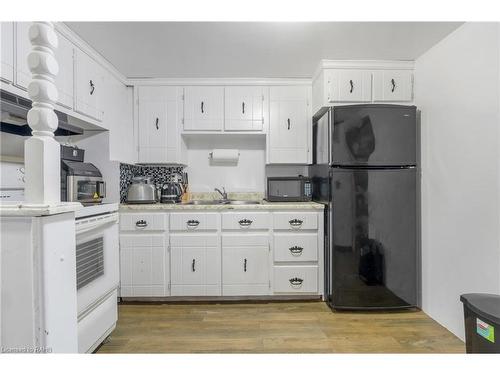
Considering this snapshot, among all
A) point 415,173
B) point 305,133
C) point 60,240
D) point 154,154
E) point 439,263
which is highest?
point 305,133

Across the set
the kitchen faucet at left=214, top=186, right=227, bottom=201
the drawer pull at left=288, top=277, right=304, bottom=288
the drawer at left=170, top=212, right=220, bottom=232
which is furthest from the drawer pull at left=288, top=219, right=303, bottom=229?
the kitchen faucet at left=214, top=186, right=227, bottom=201

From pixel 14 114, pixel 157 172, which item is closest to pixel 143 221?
pixel 157 172

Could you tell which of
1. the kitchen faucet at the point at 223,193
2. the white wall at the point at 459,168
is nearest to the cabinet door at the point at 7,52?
the kitchen faucet at the point at 223,193

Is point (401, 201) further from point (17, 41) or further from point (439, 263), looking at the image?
point (17, 41)

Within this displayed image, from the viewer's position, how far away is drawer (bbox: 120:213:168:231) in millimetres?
2537

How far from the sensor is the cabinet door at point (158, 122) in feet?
9.40

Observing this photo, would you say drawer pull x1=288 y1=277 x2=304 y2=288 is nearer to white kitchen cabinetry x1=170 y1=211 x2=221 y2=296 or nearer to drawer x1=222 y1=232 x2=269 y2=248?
drawer x1=222 y1=232 x2=269 y2=248

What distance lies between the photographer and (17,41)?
1.50 metres

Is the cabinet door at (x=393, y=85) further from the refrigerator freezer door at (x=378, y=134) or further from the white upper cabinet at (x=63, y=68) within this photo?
the white upper cabinet at (x=63, y=68)

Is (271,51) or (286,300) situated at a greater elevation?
(271,51)

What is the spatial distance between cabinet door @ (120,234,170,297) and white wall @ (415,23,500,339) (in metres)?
2.37
